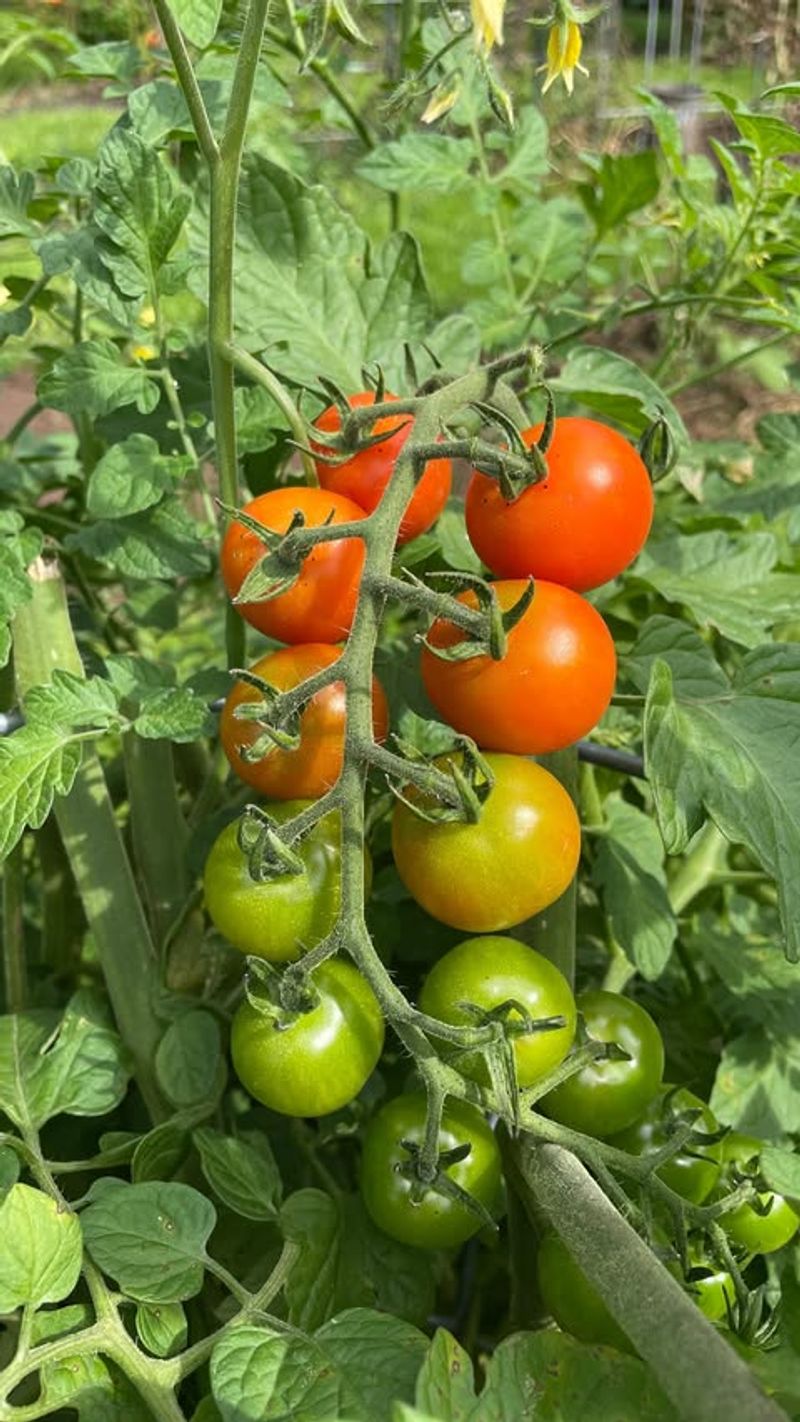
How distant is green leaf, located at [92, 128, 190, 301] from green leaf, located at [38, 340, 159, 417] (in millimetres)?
55

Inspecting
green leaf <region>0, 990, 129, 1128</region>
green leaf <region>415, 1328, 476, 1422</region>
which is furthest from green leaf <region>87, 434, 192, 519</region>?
green leaf <region>415, 1328, 476, 1422</region>

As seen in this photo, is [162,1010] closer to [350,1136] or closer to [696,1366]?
[350,1136]

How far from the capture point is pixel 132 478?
0.94 meters

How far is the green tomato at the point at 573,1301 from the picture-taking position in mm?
725

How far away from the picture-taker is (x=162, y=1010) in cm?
93

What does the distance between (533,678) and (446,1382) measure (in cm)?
34

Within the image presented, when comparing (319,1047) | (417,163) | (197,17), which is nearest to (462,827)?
(319,1047)

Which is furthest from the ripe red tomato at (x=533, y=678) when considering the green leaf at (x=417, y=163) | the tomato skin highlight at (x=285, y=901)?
the green leaf at (x=417, y=163)

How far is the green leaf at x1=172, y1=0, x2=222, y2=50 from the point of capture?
75 cm

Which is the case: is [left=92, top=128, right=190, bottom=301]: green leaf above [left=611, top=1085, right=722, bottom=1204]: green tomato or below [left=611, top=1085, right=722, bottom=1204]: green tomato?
above

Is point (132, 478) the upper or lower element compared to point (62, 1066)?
upper

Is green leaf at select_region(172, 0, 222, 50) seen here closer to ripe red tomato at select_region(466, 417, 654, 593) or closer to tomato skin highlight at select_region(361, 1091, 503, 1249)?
ripe red tomato at select_region(466, 417, 654, 593)

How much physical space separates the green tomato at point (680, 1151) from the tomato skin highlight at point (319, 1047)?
0.18m

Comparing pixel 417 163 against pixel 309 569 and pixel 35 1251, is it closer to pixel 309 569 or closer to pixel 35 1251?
pixel 309 569
